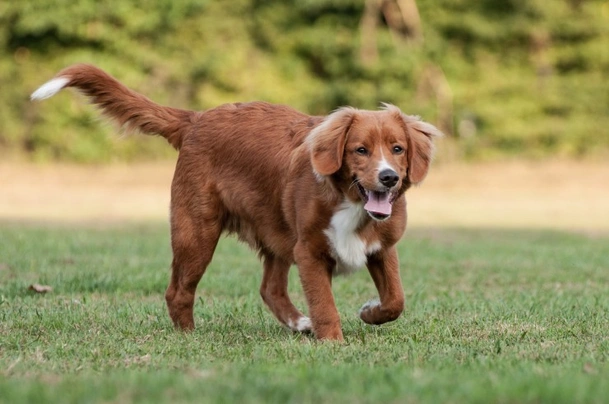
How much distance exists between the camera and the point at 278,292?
7273 mm

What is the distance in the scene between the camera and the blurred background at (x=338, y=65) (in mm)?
29672

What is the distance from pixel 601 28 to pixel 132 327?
26744mm

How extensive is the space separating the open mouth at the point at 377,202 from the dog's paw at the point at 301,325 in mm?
1318

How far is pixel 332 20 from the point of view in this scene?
31.3 meters

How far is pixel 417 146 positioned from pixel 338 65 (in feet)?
82.2

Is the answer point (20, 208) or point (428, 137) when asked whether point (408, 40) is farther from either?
point (428, 137)

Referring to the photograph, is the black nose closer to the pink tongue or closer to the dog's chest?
the pink tongue

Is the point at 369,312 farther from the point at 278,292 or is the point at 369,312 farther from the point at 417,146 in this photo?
the point at 417,146

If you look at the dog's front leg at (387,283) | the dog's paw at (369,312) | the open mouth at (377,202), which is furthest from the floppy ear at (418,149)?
the dog's paw at (369,312)

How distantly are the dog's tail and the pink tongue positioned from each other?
1.85 meters

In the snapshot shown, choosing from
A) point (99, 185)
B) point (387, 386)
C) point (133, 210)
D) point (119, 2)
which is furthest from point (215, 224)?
point (119, 2)

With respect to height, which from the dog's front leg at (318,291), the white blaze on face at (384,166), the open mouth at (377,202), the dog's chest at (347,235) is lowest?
the dog's front leg at (318,291)

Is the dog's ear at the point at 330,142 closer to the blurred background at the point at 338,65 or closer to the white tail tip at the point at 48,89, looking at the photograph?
the white tail tip at the point at 48,89

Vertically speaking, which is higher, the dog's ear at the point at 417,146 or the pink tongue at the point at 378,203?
the dog's ear at the point at 417,146
